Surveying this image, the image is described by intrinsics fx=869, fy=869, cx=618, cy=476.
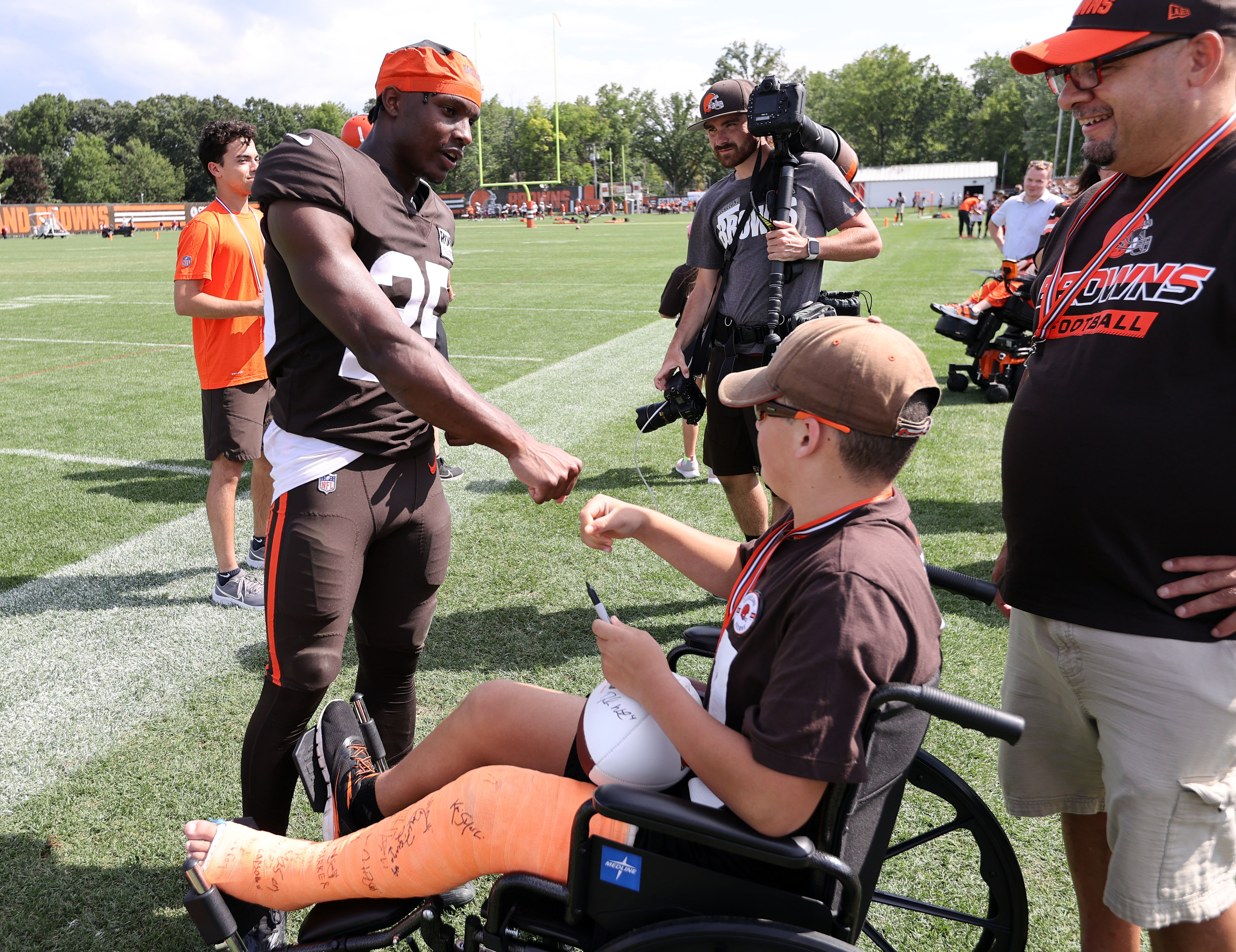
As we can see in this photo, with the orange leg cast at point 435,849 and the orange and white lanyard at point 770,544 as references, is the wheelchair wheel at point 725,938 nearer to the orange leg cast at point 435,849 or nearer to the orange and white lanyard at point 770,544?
the orange leg cast at point 435,849

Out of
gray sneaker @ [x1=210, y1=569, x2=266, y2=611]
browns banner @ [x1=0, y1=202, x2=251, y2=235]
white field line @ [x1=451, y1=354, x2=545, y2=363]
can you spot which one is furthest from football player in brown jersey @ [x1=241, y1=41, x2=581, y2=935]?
browns banner @ [x1=0, y1=202, x2=251, y2=235]

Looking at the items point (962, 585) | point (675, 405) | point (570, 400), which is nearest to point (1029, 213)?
point (570, 400)

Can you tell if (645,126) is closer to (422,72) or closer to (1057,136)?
(1057,136)

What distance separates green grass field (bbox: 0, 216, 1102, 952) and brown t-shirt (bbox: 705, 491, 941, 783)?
4.07 ft

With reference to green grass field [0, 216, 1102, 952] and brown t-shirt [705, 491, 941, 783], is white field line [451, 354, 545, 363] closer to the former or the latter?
green grass field [0, 216, 1102, 952]

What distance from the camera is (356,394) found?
2246 millimetres

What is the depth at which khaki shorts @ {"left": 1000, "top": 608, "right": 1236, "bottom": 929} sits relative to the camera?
1690 mm

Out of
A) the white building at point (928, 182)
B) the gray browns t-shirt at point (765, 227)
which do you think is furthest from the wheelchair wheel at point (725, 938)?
the white building at point (928, 182)

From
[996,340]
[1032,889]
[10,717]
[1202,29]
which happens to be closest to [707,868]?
[1032,889]

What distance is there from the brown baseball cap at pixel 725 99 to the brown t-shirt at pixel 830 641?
2737 millimetres

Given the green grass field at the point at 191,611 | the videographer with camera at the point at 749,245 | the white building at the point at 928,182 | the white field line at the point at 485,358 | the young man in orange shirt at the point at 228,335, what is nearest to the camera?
the green grass field at the point at 191,611

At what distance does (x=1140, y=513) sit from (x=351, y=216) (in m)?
1.86

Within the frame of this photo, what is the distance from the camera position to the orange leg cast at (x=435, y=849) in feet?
5.78

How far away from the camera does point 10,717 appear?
344 centimetres
